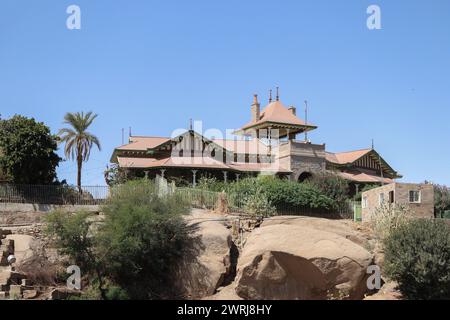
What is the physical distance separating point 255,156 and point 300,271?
2331 cm

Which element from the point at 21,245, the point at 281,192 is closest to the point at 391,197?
the point at 281,192

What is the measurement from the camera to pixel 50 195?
40.1 metres

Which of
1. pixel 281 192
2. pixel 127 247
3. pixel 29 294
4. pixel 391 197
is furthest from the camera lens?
pixel 281 192

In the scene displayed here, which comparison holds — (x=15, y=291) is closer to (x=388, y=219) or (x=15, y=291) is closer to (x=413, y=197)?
(x=388, y=219)

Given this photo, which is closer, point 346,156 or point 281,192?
point 281,192

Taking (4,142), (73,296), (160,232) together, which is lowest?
(73,296)

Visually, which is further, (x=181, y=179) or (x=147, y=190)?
(x=181, y=179)

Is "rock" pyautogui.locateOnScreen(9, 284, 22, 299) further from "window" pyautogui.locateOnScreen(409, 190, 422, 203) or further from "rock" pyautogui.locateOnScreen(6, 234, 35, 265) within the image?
"window" pyautogui.locateOnScreen(409, 190, 422, 203)

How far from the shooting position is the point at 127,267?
91.7ft
